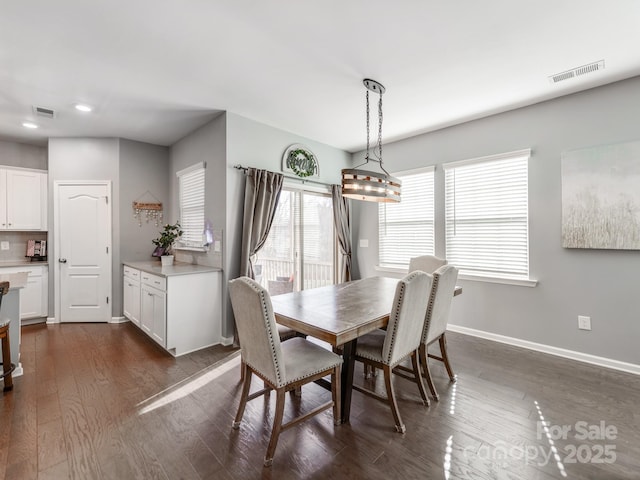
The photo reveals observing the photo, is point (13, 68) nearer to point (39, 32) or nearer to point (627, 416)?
point (39, 32)

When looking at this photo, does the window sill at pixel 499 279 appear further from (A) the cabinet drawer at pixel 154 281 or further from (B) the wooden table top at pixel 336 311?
(A) the cabinet drawer at pixel 154 281

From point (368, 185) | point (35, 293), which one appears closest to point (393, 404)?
point (368, 185)

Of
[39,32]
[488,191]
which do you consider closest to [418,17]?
[488,191]

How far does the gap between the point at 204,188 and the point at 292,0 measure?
2.60 m

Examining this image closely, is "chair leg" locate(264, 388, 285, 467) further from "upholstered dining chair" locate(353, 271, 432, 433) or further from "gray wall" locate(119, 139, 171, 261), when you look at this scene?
"gray wall" locate(119, 139, 171, 261)

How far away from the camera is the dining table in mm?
1755

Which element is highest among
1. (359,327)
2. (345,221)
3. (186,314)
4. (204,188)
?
(204,188)

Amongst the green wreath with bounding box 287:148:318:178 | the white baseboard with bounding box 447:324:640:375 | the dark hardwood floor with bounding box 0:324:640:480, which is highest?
the green wreath with bounding box 287:148:318:178

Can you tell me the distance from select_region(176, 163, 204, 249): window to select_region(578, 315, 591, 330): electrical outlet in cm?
440

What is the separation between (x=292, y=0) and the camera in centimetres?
184

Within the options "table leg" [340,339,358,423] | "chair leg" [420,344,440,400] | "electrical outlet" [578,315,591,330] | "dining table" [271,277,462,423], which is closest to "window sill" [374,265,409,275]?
"dining table" [271,277,462,423]

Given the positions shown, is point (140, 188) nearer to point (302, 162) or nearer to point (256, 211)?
point (256, 211)

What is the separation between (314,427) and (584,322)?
2941mm

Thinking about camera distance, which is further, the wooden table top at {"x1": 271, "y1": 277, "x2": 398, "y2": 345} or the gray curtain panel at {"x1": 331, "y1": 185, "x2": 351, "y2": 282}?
the gray curtain panel at {"x1": 331, "y1": 185, "x2": 351, "y2": 282}
